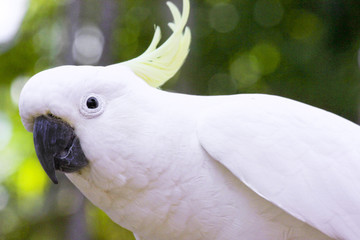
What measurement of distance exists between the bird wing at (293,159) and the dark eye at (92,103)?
0.38m

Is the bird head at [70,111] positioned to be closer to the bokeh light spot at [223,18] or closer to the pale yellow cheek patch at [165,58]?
the pale yellow cheek patch at [165,58]

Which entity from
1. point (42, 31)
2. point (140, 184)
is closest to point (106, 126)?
point (140, 184)

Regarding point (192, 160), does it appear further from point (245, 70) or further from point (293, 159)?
point (245, 70)

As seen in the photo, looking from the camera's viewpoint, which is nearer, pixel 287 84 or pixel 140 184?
pixel 140 184

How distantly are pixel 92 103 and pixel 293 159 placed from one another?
749 millimetres

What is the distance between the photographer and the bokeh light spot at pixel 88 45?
480 cm

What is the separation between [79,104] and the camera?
1592 mm

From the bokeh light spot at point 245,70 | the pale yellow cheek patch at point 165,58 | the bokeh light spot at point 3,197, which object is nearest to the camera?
the pale yellow cheek patch at point 165,58

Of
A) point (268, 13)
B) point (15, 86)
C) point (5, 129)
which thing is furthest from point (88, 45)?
point (268, 13)

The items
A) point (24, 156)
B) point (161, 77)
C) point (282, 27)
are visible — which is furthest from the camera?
point (282, 27)

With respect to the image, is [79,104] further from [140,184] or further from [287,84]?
[287,84]

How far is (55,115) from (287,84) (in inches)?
216

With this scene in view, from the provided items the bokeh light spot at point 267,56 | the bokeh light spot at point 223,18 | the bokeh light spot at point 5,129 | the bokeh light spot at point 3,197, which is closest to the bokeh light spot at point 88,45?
the bokeh light spot at point 5,129

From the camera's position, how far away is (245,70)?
713 cm
